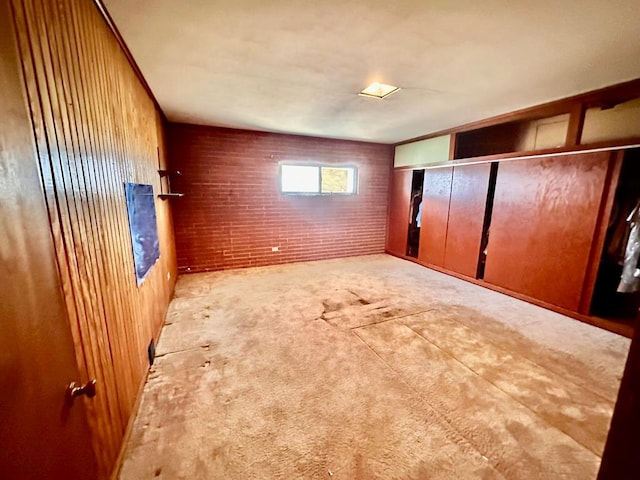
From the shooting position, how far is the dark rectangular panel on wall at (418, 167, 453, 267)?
4.55 m

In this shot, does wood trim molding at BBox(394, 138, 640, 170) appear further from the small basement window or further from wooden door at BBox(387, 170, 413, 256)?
the small basement window

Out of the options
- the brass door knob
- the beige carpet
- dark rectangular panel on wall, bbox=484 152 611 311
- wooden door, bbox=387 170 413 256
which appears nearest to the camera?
the brass door knob

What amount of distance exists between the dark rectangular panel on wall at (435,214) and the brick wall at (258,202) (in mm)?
1201

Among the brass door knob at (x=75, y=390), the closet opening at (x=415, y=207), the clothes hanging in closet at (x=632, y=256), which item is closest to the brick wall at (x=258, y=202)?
the closet opening at (x=415, y=207)

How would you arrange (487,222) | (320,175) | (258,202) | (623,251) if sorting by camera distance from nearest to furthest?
(623,251) → (487,222) → (258,202) → (320,175)

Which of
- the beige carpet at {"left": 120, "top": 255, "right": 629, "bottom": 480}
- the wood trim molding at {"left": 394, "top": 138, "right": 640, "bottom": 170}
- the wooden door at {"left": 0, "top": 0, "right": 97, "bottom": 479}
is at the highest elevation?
the wood trim molding at {"left": 394, "top": 138, "right": 640, "bottom": 170}

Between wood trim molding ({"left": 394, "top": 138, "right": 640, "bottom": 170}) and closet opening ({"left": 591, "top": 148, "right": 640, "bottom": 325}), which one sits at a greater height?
wood trim molding ({"left": 394, "top": 138, "right": 640, "bottom": 170})

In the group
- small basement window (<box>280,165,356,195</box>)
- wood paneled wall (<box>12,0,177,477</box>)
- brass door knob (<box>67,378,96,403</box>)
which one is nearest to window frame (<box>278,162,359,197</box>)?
small basement window (<box>280,165,356,195</box>)

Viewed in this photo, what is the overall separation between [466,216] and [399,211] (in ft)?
5.39

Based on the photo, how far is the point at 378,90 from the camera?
2836 mm

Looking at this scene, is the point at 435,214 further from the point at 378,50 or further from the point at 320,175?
the point at 378,50

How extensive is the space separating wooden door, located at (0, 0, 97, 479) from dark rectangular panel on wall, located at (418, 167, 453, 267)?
191 inches

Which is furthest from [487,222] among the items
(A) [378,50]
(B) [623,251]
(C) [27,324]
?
(C) [27,324]

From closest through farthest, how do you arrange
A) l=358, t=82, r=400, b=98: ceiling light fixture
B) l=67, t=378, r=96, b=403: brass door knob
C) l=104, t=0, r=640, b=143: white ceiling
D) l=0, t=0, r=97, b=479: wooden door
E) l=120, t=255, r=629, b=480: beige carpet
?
l=0, t=0, r=97, b=479: wooden door, l=67, t=378, r=96, b=403: brass door knob, l=120, t=255, r=629, b=480: beige carpet, l=104, t=0, r=640, b=143: white ceiling, l=358, t=82, r=400, b=98: ceiling light fixture
